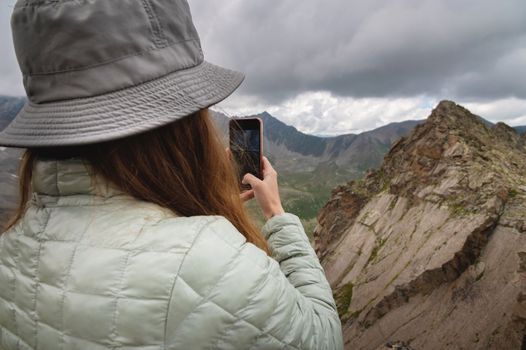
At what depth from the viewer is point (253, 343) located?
98.5 inches

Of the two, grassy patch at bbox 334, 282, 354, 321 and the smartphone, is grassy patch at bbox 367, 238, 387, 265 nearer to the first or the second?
grassy patch at bbox 334, 282, 354, 321

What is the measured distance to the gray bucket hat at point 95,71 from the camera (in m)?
2.58

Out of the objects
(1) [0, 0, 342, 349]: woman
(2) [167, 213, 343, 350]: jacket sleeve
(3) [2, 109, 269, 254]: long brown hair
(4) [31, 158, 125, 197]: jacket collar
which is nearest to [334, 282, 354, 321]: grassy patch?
(1) [0, 0, 342, 349]: woman

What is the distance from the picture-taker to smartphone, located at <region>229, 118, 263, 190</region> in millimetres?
4953

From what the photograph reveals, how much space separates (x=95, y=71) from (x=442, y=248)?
53.6 ft

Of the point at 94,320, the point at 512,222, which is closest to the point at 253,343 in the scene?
the point at 94,320

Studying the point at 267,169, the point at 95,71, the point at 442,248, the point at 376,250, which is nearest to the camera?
the point at 95,71

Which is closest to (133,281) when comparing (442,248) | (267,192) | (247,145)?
(267,192)

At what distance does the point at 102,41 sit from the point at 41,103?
73 cm

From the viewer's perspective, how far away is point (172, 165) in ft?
9.90

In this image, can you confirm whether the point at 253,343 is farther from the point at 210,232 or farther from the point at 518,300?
the point at 518,300

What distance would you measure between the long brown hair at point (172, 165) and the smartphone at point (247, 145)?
1363 millimetres

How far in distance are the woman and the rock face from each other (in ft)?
39.0

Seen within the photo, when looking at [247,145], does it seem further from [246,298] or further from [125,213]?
[246,298]
